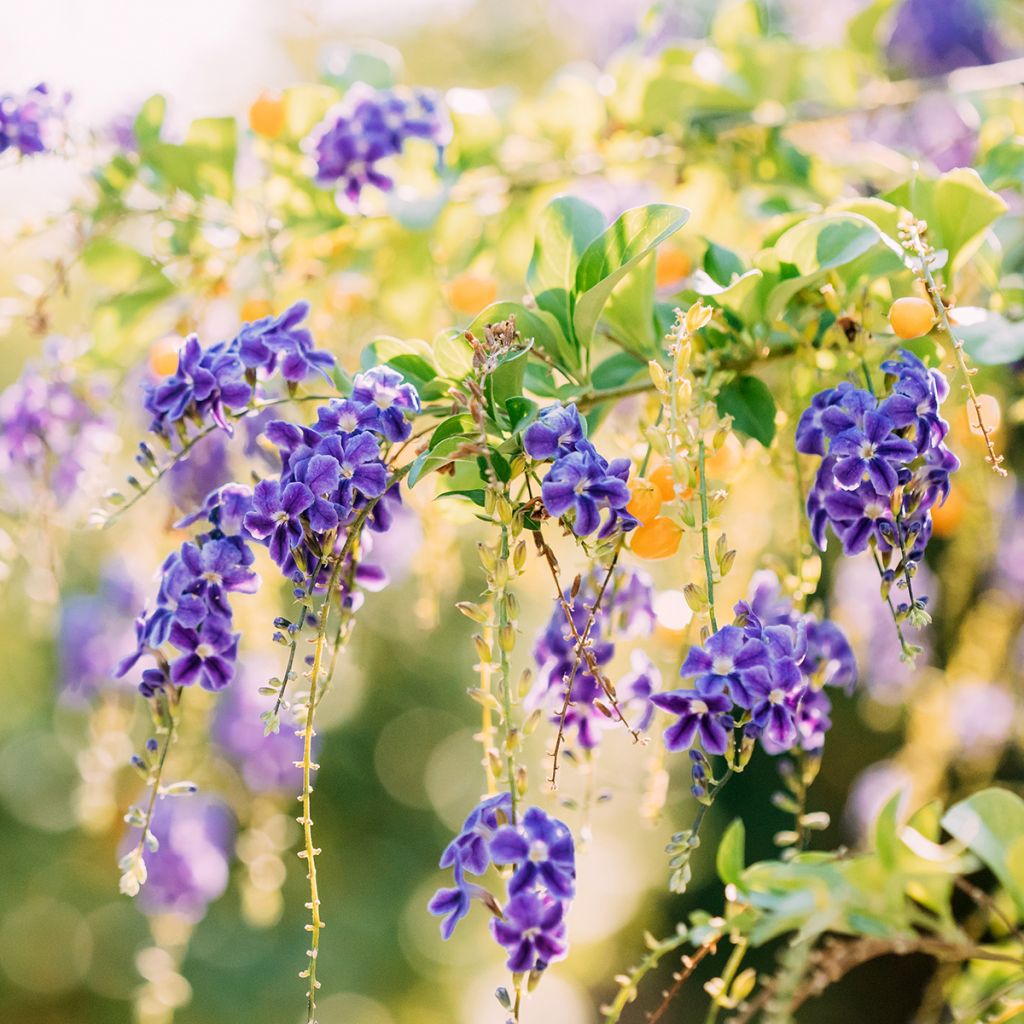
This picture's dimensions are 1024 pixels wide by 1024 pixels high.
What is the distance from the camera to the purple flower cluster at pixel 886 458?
74cm

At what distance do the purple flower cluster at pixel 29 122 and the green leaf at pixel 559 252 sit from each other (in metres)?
0.62

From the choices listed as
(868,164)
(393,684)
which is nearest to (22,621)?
(393,684)

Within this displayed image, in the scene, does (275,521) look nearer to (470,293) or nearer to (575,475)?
(575,475)

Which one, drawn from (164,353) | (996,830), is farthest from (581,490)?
(164,353)

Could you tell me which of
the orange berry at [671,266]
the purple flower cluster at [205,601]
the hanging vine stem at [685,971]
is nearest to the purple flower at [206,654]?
the purple flower cluster at [205,601]

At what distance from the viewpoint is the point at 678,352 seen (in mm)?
731

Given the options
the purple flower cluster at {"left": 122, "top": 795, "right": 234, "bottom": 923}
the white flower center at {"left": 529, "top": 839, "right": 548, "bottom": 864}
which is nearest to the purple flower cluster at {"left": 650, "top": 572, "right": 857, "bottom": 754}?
the white flower center at {"left": 529, "top": 839, "right": 548, "bottom": 864}

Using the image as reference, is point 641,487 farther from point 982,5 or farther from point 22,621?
point 22,621

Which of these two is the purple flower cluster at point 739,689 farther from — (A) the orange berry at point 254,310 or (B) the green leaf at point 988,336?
(A) the orange berry at point 254,310

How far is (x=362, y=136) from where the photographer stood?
115 centimetres

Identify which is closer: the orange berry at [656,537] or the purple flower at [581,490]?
the purple flower at [581,490]

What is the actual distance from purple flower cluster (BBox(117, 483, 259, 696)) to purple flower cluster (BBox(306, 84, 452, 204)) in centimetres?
48

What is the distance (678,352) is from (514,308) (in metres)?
0.14

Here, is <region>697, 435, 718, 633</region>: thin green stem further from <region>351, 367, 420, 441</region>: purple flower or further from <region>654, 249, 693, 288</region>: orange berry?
<region>654, 249, 693, 288</region>: orange berry
